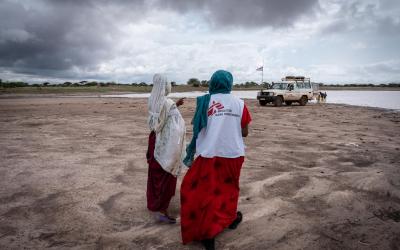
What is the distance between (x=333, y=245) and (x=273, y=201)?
1166 mm

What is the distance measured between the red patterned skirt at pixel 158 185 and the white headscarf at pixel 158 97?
256 mm

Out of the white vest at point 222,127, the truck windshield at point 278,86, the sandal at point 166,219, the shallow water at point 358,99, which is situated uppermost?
the truck windshield at point 278,86

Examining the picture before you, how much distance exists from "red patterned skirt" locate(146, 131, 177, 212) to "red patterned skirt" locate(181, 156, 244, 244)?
0.62m

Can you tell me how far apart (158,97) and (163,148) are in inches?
23.3

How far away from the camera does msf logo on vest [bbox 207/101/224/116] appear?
126 inches

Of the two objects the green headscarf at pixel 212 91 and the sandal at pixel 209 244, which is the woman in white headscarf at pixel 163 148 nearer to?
the green headscarf at pixel 212 91

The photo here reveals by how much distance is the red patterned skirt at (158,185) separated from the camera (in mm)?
3859

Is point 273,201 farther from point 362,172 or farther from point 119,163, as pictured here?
point 119,163

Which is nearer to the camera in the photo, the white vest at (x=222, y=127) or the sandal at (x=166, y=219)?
the white vest at (x=222, y=127)

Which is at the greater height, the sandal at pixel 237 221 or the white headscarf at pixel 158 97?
the white headscarf at pixel 158 97

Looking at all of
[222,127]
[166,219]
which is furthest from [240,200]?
[222,127]

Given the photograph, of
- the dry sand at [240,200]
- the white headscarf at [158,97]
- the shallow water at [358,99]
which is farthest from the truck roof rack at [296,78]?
the white headscarf at [158,97]

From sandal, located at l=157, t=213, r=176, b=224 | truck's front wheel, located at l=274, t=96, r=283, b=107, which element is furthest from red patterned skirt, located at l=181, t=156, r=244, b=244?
truck's front wheel, located at l=274, t=96, r=283, b=107

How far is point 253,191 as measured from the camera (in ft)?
15.6
